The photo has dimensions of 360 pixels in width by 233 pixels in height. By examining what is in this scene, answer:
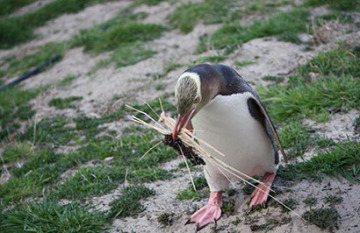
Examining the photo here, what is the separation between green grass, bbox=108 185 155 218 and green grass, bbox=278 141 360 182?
1.03 metres

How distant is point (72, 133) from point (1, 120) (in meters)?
1.31

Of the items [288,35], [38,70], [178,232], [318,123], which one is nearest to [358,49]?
[288,35]

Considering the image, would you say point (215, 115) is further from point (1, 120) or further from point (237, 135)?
point (1, 120)

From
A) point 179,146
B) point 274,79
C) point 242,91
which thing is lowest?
point 274,79

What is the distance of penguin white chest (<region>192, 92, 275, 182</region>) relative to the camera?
2053 mm

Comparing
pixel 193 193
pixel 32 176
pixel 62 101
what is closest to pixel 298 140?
pixel 193 193

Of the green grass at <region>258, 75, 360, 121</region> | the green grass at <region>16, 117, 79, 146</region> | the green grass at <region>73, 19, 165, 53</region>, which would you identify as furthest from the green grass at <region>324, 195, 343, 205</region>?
the green grass at <region>73, 19, 165, 53</region>

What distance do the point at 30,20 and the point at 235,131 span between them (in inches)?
318

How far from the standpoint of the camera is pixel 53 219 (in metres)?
2.58

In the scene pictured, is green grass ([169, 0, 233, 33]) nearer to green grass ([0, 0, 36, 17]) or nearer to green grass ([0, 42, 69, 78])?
green grass ([0, 42, 69, 78])

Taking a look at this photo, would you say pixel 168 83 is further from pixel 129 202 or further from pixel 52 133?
pixel 129 202

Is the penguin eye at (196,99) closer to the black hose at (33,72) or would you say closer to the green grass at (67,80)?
the green grass at (67,80)

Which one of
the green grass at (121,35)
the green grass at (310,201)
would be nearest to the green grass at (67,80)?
the green grass at (121,35)

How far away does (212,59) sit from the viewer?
496 cm
